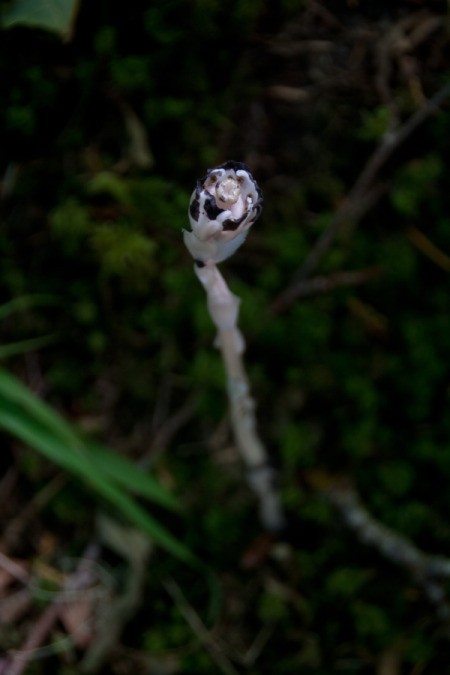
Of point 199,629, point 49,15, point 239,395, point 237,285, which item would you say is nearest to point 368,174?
point 237,285

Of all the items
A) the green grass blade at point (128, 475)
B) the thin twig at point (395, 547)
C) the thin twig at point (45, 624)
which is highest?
the green grass blade at point (128, 475)

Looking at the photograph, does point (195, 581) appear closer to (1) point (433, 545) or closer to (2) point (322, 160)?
(1) point (433, 545)

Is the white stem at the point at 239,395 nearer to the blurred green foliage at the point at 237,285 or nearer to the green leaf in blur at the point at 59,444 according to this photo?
the blurred green foliage at the point at 237,285

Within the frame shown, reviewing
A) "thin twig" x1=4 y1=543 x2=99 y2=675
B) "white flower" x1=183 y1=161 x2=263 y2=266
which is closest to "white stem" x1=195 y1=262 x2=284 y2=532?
"white flower" x1=183 y1=161 x2=263 y2=266

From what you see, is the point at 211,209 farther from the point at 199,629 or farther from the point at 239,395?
the point at 199,629

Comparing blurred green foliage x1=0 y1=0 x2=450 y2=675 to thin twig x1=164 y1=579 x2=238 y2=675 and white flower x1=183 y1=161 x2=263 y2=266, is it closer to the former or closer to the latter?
thin twig x1=164 y1=579 x2=238 y2=675

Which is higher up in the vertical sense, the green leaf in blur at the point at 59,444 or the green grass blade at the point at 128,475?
the green leaf in blur at the point at 59,444

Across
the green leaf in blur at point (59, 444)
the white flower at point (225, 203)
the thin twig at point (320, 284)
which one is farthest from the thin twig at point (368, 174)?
the white flower at point (225, 203)
